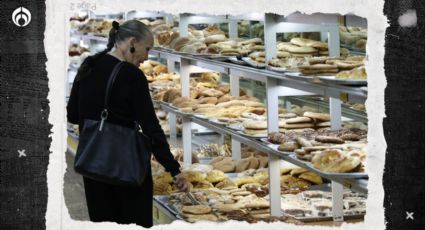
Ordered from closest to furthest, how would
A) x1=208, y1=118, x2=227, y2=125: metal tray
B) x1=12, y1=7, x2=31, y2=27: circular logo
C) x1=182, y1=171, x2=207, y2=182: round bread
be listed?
1. x1=12, y1=7, x2=31, y2=27: circular logo
2. x1=208, y1=118, x2=227, y2=125: metal tray
3. x1=182, y1=171, x2=207, y2=182: round bread

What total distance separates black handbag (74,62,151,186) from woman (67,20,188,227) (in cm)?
8

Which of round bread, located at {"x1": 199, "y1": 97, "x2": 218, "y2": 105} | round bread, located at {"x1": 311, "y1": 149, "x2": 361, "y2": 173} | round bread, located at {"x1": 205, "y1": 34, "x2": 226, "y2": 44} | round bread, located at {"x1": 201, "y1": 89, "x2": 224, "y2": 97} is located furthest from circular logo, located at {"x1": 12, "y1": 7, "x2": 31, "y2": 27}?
round bread, located at {"x1": 201, "y1": 89, "x2": 224, "y2": 97}

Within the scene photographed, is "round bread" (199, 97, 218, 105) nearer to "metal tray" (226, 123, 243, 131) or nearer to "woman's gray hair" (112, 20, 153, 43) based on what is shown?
"metal tray" (226, 123, 243, 131)

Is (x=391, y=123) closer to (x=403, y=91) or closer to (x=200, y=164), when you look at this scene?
(x=403, y=91)

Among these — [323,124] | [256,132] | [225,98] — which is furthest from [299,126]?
[225,98]

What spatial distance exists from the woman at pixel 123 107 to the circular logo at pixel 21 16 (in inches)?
26.1

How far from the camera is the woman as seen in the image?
4.49 meters

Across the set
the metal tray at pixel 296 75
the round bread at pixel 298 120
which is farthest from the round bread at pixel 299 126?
the metal tray at pixel 296 75

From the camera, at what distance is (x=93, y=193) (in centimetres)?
472

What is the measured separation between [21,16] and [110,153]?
886mm

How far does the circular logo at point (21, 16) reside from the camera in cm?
394

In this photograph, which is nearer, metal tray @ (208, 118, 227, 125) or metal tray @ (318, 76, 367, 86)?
metal tray @ (318, 76, 367, 86)

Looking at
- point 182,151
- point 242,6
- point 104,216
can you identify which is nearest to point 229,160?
point 182,151

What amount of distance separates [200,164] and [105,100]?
7.66 ft
